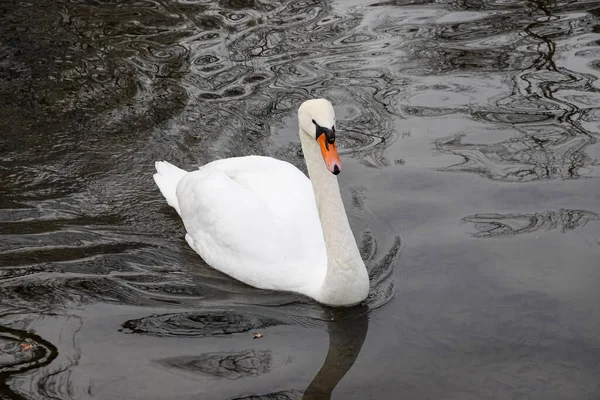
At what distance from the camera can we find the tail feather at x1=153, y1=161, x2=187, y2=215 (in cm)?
822

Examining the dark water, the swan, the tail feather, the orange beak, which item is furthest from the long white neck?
the tail feather

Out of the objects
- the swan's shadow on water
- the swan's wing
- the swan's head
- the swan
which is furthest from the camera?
the swan's wing

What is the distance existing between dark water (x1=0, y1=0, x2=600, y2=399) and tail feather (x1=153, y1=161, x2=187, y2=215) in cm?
18

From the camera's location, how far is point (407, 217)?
785 cm

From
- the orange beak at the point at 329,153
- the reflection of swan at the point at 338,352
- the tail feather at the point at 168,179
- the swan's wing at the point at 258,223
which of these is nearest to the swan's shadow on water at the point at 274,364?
the reflection of swan at the point at 338,352

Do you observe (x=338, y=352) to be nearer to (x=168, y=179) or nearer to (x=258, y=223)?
(x=258, y=223)

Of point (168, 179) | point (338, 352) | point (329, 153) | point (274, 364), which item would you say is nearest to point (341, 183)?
point (168, 179)

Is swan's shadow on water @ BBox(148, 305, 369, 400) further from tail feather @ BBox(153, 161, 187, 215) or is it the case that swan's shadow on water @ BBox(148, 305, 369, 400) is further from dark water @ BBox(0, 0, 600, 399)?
tail feather @ BBox(153, 161, 187, 215)

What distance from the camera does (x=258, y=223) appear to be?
→ 7.09 metres

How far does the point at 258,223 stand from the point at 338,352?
4.16 feet

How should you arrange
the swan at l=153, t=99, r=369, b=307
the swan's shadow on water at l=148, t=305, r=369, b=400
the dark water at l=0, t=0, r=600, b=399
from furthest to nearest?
the swan at l=153, t=99, r=369, b=307, the dark water at l=0, t=0, r=600, b=399, the swan's shadow on water at l=148, t=305, r=369, b=400

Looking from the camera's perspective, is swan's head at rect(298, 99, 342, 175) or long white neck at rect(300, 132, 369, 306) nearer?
swan's head at rect(298, 99, 342, 175)

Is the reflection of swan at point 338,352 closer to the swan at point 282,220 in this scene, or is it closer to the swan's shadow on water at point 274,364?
the swan's shadow on water at point 274,364

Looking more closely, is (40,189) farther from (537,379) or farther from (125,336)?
(537,379)
